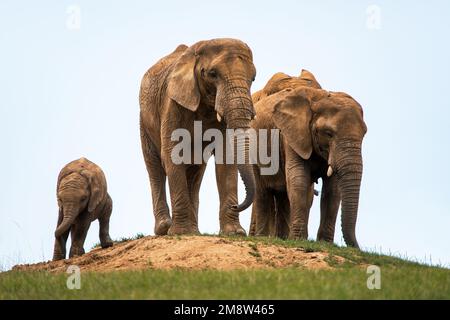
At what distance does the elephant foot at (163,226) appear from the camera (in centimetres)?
2477

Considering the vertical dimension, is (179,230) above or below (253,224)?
below

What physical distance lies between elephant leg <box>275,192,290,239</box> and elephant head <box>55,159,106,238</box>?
531 centimetres

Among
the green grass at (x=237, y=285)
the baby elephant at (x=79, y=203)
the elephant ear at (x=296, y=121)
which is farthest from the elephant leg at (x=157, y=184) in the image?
the green grass at (x=237, y=285)

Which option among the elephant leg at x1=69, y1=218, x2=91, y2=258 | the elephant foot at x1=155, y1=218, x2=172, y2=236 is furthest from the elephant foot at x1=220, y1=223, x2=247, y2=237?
the elephant leg at x1=69, y1=218, x2=91, y2=258

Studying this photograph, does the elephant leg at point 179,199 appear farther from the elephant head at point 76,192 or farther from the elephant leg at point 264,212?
the elephant head at point 76,192

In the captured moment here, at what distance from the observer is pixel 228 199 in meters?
23.5

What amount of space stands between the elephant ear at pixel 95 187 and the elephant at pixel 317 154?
5.13m

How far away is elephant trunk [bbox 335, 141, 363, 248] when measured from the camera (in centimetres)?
2362

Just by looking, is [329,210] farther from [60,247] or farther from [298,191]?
[60,247]

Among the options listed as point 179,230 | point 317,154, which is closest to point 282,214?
Result: point 317,154

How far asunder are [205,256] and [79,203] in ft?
34.0
